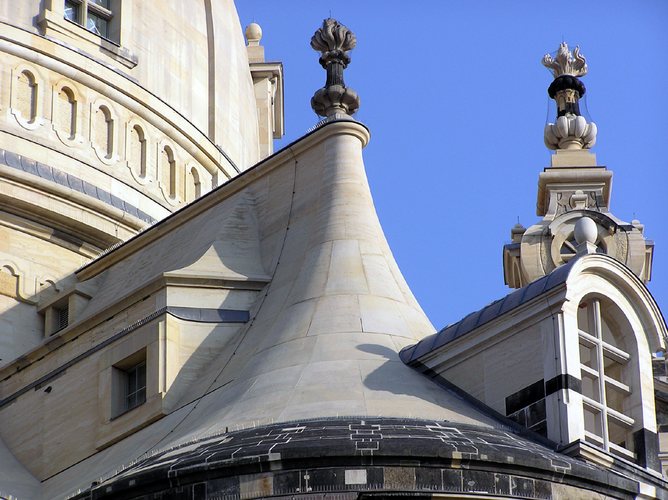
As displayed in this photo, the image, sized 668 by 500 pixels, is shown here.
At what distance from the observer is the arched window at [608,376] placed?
34812 mm

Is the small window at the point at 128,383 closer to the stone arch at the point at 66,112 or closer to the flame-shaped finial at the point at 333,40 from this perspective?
the flame-shaped finial at the point at 333,40

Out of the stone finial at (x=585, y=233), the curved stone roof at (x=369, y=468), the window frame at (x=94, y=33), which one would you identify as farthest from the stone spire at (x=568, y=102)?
the curved stone roof at (x=369, y=468)

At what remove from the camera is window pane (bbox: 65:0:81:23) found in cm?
5288

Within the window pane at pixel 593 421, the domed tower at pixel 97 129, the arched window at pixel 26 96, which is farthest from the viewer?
the arched window at pixel 26 96

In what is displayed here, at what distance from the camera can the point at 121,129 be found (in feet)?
172

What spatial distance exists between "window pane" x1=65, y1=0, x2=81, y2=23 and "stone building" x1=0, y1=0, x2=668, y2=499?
5 centimetres

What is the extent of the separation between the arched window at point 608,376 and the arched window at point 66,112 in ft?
58.6

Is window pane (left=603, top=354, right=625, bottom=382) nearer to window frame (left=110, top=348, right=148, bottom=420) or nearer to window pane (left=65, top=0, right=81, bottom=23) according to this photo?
window frame (left=110, top=348, right=148, bottom=420)

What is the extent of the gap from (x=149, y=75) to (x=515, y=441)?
73.7 ft

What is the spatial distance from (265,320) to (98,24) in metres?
16.6

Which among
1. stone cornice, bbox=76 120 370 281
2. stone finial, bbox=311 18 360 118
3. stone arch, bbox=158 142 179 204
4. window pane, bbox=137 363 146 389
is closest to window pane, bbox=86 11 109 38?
stone arch, bbox=158 142 179 204

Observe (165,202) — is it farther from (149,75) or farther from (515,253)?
(515,253)

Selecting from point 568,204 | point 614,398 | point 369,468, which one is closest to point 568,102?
point 568,204

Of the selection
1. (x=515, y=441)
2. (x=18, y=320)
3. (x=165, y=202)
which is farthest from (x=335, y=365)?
(x=165, y=202)
